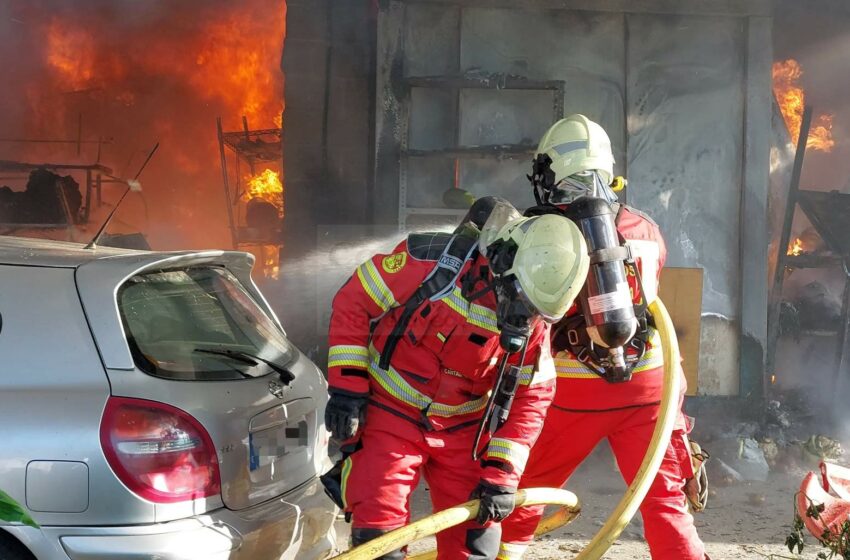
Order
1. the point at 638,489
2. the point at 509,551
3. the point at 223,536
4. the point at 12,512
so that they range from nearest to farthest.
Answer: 1. the point at 12,512
2. the point at 223,536
3. the point at 638,489
4. the point at 509,551

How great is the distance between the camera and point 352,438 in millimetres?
3104

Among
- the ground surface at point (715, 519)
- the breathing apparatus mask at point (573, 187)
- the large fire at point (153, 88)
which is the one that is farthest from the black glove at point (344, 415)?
the large fire at point (153, 88)

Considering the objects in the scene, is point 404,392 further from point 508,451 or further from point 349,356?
point 508,451

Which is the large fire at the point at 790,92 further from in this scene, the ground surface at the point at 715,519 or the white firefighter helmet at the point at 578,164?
the white firefighter helmet at the point at 578,164

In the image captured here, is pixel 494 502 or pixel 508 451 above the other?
pixel 508 451

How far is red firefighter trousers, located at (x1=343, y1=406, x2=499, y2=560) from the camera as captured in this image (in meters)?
2.98

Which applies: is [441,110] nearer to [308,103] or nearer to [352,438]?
[308,103]

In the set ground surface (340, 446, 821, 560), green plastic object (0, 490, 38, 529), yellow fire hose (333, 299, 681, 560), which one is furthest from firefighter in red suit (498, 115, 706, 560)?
green plastic object (0, 490, 38, 529)

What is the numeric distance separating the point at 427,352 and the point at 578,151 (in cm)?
122

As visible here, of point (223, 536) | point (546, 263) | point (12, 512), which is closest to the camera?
point (12, 512)

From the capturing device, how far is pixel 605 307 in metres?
3.25

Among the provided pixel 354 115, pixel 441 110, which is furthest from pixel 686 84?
pixel 354 115

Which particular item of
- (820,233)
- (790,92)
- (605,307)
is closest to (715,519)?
(605,307)

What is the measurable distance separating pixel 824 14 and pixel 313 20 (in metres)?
5.44
